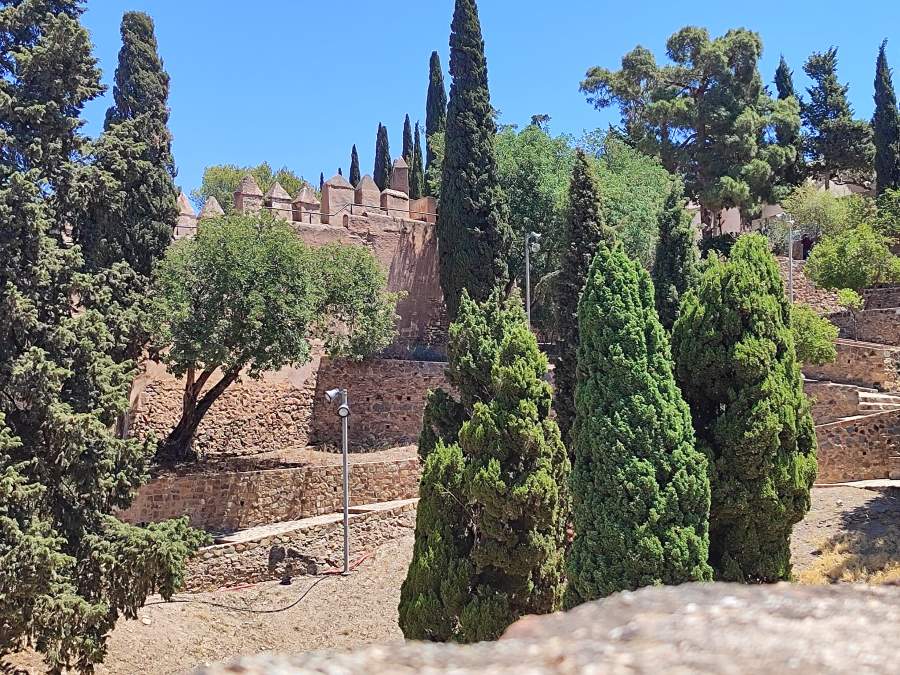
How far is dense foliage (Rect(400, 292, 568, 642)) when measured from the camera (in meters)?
10.2

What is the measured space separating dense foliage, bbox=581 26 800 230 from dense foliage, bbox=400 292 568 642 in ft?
74.9

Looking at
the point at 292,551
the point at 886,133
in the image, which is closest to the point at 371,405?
the point at 292,551

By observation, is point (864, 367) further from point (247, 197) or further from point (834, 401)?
point (247, 197)

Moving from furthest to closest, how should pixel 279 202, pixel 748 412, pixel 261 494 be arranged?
pixel 279 202 < pixel 261 494 < pixel 748 412

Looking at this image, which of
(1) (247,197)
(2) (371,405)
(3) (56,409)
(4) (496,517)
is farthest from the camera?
(1) (247,197)

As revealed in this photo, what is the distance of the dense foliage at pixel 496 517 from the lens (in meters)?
10.2

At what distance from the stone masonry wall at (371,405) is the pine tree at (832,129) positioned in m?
23.5

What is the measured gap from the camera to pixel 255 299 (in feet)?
56.4

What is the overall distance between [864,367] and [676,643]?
71.3 feet

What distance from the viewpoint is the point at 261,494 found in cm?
1714

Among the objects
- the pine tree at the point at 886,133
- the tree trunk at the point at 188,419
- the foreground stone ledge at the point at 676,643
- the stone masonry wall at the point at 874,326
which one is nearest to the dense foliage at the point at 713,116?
the pine tree at the point at 886,133

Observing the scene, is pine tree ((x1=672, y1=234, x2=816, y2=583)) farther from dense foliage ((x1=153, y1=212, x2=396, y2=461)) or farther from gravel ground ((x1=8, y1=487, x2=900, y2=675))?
dense foliage ((x1=153, y1=212, x2=396, y2=461))

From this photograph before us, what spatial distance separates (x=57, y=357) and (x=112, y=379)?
80 centimetres

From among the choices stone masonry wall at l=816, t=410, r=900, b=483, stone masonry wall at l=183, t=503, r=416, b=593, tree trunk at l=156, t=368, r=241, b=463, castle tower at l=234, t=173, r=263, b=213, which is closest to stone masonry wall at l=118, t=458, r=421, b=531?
stone masonry wall at l=183, t=503, r=416, b=593
